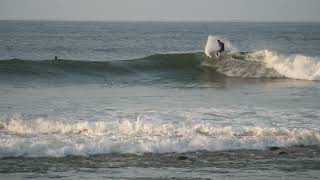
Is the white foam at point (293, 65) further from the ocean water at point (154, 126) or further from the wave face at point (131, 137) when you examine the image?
the wave face at point (131, 137)

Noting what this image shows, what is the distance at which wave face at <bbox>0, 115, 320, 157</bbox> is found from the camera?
12.0m

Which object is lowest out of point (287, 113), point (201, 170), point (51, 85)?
point (201, 170)

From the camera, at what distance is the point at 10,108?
16.7 m

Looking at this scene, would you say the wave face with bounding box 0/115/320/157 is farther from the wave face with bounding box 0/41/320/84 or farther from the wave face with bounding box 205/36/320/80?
the wave face with bounding box 205/36/320/80

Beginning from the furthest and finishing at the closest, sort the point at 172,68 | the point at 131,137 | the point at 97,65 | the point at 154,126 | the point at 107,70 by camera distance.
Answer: the point at 172,68
the point at 97,65
the point at 107,70
the point at 154,126
the point at 131,137

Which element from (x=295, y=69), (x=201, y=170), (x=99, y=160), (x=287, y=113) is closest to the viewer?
(x=201, y=170)

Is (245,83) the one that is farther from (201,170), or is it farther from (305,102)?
(201,170)

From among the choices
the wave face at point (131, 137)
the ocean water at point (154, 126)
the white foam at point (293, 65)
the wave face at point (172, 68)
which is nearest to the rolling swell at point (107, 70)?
the wave face at point (172, 68)

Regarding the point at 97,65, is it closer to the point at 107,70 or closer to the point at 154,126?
the point at 107,70

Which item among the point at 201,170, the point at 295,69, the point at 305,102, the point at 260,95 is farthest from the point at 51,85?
the point at 201,170

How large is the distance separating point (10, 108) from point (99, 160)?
608cm

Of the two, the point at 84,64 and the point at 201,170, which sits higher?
the point at 84,64

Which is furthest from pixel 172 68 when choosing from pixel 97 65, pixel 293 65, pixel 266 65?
pixel 293 65

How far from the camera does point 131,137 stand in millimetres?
13117
